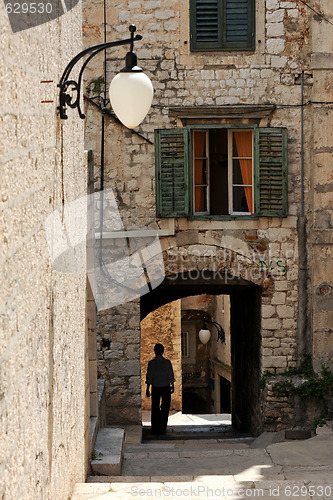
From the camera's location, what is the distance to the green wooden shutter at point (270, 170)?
448 inches

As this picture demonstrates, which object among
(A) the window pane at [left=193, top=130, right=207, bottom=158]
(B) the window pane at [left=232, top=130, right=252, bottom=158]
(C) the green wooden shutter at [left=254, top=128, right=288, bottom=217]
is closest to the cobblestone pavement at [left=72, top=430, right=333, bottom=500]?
(C) the green wooden shutter at [left=254, top=128, right=288, bottom=217]

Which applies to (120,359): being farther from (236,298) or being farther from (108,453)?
(108,453)

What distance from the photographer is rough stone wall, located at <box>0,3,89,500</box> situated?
9.96 ft

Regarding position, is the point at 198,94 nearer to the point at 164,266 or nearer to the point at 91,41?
the point at 91,41

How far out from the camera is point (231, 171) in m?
11.6

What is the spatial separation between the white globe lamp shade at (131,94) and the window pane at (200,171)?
6.24 meters

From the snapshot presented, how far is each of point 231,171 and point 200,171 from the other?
48 cm

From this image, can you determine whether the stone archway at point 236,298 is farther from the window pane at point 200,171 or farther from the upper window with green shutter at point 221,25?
the upper window with green shutter at point 221,25

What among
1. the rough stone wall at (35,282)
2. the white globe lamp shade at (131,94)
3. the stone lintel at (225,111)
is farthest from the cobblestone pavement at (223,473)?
the stone lintel at (225,111)

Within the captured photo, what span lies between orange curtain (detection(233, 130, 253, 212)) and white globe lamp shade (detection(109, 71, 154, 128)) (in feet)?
20.3

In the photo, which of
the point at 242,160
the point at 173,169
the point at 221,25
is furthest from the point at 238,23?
the point at 173,169

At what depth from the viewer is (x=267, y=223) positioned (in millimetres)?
11555

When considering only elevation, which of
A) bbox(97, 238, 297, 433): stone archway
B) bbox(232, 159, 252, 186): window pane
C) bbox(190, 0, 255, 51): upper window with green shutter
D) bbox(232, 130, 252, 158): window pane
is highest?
bbox(190, 0, 255, 51): upper window with green shutter

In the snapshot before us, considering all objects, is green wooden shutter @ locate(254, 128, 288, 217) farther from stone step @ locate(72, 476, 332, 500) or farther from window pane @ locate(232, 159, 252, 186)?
stone step @ locate(72, 476, 332, 500)
